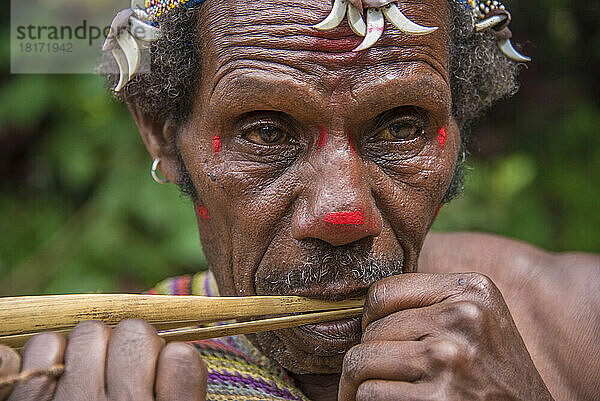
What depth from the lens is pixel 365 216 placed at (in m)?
1.57

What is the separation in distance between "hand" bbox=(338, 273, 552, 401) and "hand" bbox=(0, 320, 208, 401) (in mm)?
353

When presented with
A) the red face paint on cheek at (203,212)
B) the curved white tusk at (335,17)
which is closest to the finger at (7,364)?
the red face paint on cheek at (203,212)

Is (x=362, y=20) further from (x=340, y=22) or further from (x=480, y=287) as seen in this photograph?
(x=480, y=287)

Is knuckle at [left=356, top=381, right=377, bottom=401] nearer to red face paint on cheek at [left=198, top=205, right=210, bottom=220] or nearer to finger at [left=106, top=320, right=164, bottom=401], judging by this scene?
finger at [left=106, top=320, right=164, bottom=401]

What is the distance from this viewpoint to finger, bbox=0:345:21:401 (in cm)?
120

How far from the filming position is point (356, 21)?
5.38 feet

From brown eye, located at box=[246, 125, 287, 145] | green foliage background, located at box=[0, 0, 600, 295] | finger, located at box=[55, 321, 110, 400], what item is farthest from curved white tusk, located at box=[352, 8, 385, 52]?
green foliage background, located at box=[0, 0, 600, 295]

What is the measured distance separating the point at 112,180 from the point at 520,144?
109 inches

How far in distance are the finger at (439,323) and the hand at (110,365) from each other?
42 centimetres

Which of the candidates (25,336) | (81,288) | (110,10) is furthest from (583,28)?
(25,336)

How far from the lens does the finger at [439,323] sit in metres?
1.38

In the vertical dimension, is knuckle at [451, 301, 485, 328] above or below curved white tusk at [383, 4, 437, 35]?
below

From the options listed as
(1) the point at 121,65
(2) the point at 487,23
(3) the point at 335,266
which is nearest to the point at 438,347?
(3) the point at 335,266

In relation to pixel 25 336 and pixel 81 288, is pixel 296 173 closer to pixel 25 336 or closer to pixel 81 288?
pixel 25 336
